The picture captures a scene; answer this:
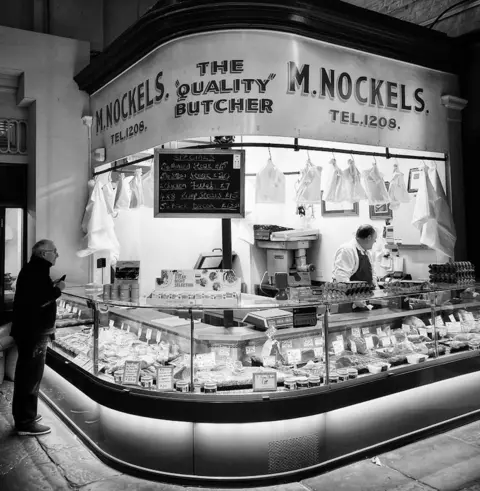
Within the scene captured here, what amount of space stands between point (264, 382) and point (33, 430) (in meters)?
2.53

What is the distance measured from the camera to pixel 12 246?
787cm

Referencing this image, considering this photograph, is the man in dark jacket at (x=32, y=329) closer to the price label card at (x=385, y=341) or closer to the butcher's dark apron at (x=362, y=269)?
the price label card at (x=385, y=341)

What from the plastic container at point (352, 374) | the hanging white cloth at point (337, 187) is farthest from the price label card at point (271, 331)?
the hanging white cloth at point (337, 187)

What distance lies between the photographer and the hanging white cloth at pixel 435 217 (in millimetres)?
6488

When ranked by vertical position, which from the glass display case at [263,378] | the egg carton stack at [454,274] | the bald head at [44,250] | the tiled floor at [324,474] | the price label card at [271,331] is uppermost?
the bald head at [44,250]

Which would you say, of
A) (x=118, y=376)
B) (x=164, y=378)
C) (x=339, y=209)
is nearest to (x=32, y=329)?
(x=118, y=376)

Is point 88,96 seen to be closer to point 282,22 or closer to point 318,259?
point 282,22

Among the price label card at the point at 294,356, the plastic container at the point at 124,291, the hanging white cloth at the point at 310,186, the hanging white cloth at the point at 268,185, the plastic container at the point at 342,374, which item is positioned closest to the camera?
the plastic container at the point at 342,374

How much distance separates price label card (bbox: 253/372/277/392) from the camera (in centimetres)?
394

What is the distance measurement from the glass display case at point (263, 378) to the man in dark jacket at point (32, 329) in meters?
0.33

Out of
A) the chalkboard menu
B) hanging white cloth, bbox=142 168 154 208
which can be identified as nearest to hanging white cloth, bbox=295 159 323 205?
the chalkboard menu

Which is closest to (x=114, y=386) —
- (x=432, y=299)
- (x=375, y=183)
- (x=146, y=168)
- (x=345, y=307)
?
(x=345, y=307)

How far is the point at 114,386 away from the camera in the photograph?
4.17 m

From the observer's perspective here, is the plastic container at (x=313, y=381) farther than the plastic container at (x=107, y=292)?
No
